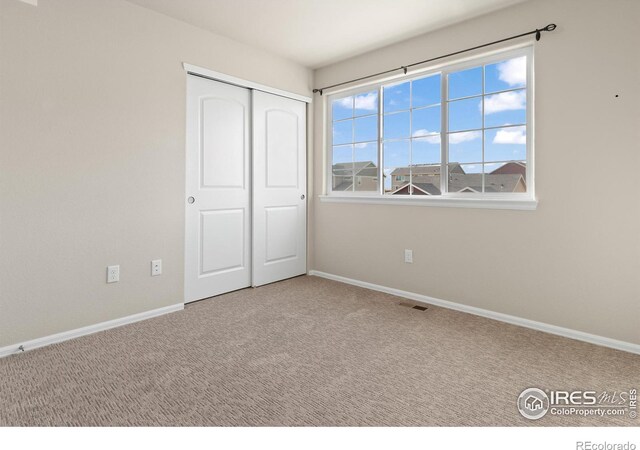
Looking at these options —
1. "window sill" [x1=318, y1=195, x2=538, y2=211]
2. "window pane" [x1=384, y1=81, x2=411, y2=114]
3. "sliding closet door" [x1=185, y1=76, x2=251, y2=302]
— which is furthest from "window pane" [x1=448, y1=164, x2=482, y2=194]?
"sliding closet door" [x1=185, y1=76, x2=251, y2=302]

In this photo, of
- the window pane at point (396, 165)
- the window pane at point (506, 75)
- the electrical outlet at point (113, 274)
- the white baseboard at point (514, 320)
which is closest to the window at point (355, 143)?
the window pane at point (396, 165)

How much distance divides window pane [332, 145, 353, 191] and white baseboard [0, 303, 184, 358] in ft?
6.87

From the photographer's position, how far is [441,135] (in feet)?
11.1

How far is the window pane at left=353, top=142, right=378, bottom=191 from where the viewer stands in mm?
3959

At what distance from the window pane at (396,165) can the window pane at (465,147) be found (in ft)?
1.55

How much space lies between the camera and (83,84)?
2.63 meters

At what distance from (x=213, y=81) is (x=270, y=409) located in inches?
112

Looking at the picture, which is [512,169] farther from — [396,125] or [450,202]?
[396,125]

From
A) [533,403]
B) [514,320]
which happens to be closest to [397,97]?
[514,320]

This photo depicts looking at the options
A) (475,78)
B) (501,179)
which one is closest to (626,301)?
(501,179)

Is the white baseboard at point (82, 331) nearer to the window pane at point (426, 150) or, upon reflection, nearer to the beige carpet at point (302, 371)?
the beige carpet at point (302, 371)

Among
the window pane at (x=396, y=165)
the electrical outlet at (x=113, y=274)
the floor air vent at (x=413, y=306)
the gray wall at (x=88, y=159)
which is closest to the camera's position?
the gray wall at (x=88, y=159)

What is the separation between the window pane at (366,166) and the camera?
396 centimetres

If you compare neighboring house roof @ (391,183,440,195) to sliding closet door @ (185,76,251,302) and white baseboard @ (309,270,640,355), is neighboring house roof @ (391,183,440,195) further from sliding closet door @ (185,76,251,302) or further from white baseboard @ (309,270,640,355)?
sliding closet door @ (185,76,251,302)
